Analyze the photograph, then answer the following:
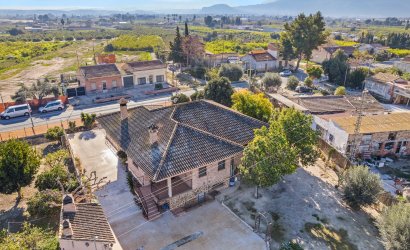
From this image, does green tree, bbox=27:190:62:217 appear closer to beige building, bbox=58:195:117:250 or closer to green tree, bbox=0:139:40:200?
green tree, bbox=0:139:40:200

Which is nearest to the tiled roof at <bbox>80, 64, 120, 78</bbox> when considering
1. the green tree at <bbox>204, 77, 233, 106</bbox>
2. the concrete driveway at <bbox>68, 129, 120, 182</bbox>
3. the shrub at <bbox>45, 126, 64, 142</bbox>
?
the concrete driveway at <bbox>68, 129, 120, 182</bbox>

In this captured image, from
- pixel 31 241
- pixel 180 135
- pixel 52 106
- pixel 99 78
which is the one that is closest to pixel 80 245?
pixel 31 241

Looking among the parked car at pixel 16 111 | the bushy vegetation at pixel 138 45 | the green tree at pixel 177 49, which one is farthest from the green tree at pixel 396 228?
the bushy vegetation at pixel 138 45

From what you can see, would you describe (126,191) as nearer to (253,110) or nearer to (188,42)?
(253,110)

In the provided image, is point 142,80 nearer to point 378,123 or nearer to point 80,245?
point 378,123

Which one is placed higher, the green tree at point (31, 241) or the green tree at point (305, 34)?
the green tree at point (305, 34)

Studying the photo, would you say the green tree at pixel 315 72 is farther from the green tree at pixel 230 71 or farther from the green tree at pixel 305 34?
the green tree at pixel 230 71
